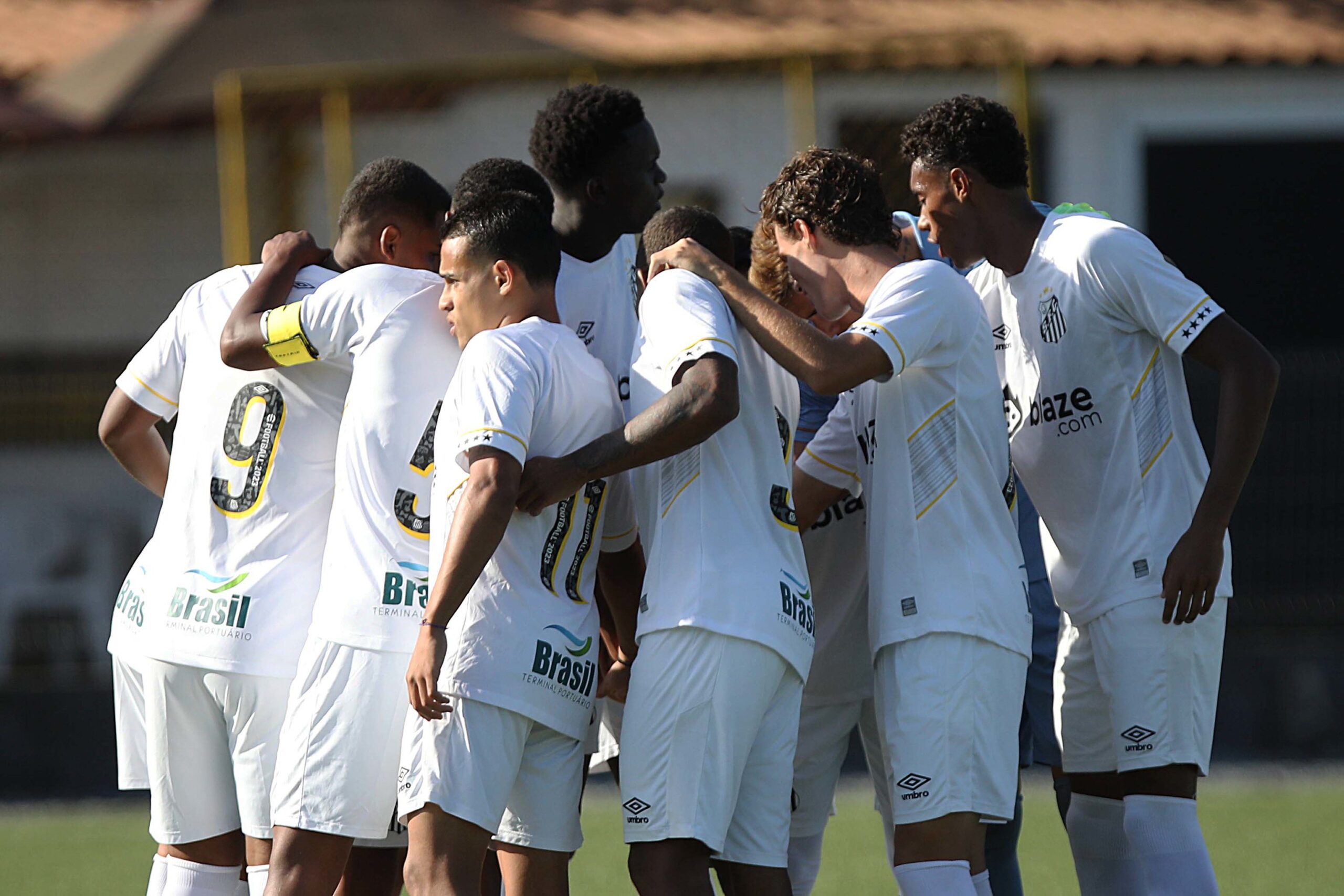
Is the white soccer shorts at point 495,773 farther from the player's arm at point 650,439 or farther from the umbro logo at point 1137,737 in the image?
the umbro logo at point 1137,737

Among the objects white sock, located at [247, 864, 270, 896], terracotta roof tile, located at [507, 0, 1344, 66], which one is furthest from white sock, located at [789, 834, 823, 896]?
terracotta roof tile, located at [507, 0, 1344, 66]

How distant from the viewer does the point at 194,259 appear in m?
12.8

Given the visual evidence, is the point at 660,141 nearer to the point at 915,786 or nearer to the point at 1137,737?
the point at 1137,737

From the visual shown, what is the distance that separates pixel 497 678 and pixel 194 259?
32.3 ft

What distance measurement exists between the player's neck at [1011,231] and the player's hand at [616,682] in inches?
63.1

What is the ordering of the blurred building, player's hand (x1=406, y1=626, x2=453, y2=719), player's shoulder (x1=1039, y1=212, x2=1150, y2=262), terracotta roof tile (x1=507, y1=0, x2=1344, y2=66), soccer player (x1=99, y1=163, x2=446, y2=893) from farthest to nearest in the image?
terracotta roof tile (x1=507, y1=0, x2=1344, y2=66), the blurred building, player's shoulder (x1=1039, y1=212, x2=1150, y2=262), soccer player (x1=99, y1=163, x2=446, y2=893), player's hand (x1=406, y1=626, x2=453, y2=719)

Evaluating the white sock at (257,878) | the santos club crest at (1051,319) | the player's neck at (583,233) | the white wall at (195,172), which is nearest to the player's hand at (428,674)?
the white sock at (257,878)

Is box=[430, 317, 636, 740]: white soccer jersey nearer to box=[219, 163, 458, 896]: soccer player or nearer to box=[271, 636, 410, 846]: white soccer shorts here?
box=[219, 163, 458, 896]: soccer player

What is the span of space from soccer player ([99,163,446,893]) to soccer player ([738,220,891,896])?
3.83ft

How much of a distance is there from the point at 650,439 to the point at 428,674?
75 centimetres

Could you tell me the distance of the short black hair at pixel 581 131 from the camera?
189 inches

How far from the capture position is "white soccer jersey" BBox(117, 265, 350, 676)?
13.9 ft

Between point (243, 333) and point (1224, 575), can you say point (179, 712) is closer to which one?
point (243, 333)

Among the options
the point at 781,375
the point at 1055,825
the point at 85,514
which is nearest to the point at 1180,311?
the point at 781,375
